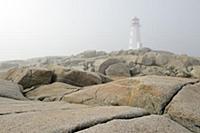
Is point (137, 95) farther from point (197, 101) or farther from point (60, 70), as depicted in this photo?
point (60, 70)

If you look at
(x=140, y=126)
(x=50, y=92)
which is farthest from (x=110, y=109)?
(x=50, y=92)

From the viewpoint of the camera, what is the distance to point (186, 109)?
506 cm

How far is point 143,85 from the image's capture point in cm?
604

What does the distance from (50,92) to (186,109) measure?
4.55 m

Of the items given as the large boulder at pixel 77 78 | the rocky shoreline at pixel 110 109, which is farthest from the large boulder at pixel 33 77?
the large boulder at pixel 77 78

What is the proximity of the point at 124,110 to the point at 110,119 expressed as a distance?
1.82ft

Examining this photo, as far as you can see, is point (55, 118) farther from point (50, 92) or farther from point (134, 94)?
point (50, 92)

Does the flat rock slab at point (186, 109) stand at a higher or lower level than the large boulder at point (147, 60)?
higher

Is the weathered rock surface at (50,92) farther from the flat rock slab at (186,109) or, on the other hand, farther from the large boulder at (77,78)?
the flat rock slab at (186,109)

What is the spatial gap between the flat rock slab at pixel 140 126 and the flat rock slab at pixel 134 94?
1.14 m

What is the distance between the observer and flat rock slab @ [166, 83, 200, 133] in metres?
4.84

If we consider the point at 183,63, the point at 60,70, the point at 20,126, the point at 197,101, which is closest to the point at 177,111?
the point at 197,101

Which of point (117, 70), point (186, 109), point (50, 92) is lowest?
point (117, 70)

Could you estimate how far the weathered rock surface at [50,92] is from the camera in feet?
25.9
